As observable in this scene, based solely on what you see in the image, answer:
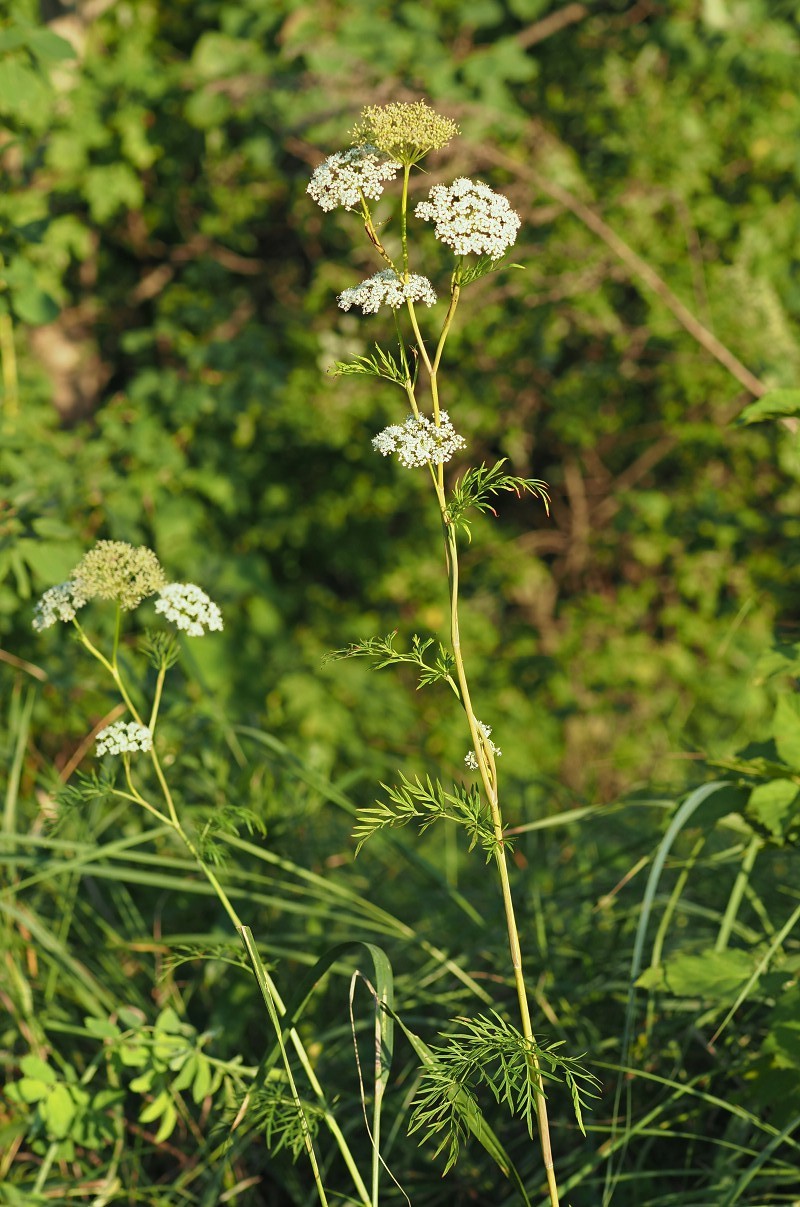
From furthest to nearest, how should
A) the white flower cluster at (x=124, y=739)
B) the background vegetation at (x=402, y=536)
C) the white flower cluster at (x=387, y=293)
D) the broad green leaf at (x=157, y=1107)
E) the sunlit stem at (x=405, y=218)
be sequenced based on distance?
the background vegetation at (x=402, y=536)
the broad green leaf at (x=157, y=1107)
the white flower cluster at (x=124, y=739)
the white flower cluster at (x=387, y=293)
the sunlit stem at (x=405, y=218)

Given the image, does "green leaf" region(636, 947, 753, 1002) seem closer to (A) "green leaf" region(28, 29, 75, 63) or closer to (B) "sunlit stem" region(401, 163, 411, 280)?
(B) "sunlit stem" region(401, 163, 411, 280)

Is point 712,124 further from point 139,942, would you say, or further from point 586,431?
point 139,942

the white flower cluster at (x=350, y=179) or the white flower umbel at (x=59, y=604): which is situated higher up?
the white flower cluster at (x=350, y=179)

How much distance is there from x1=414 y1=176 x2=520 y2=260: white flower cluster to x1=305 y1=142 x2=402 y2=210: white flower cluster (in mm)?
55

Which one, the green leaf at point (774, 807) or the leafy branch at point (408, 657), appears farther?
the green leaf at point (774, 807)

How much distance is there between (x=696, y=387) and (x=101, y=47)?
8.48ft

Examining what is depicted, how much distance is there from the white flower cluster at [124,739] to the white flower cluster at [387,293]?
1.88ft

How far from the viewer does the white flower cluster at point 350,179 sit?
1.32 meters

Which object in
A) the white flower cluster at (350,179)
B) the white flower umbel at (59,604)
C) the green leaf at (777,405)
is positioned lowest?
the white flower umbel at (59,604)

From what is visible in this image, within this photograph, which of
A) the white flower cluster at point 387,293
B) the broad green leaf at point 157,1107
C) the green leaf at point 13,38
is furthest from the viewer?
Answer: the green leaf at point 13,38

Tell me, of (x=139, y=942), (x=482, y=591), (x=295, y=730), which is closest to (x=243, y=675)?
(x=295, y=730)

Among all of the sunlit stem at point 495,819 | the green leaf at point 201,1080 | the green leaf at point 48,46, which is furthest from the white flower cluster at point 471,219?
the green leaf at point 48,46

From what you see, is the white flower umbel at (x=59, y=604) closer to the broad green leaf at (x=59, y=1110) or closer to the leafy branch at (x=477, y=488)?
the leafy branch at (x=477, y=488)

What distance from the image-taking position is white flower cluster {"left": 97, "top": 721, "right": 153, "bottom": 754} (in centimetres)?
148
